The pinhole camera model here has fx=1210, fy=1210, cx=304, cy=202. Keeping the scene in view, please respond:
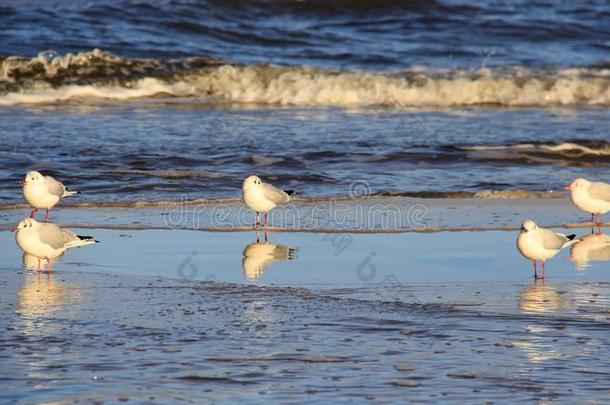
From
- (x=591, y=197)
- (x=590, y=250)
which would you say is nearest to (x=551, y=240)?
(x=590, y=250)

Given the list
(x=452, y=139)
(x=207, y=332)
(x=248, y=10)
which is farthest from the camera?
(x=248, y=10)

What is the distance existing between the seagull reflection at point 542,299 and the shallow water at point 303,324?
12 millimetres

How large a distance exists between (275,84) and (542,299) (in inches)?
495

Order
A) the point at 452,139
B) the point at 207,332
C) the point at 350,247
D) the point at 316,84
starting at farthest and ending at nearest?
the point at 316,84, the point at 452,139, the point at 350,247, the point at 207,332

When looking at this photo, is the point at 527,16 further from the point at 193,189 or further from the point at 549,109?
the point at 193,189

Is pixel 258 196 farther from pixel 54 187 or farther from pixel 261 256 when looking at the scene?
pixel 54 187

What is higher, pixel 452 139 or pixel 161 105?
pixel 161 105

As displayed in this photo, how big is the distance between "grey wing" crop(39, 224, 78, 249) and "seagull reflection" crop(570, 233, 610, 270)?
11.5 ft

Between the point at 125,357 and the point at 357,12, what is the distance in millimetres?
20200

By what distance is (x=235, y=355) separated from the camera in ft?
19.2

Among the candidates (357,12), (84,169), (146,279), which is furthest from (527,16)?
(146,279)

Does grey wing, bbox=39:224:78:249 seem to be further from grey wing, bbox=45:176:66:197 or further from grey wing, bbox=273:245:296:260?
grey wing, bbox=45:176:66:197

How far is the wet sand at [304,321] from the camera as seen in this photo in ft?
17.8

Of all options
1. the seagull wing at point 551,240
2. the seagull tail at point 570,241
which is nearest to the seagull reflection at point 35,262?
the seagull wing at point 551,240
